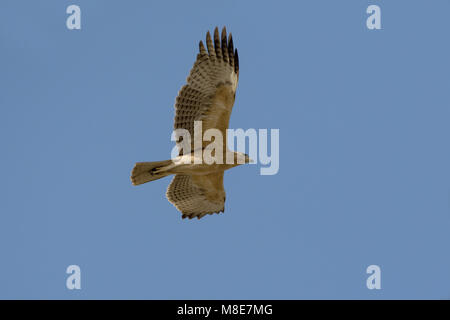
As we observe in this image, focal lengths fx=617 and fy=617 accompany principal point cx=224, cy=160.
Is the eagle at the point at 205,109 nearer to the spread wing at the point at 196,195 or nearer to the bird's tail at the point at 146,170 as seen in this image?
the bird's tail at the point at 146,170

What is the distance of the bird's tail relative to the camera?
970cm

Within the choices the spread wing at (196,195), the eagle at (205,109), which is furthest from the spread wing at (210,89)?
the spread wing at (196,195)

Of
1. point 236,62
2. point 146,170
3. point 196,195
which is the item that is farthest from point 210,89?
point 196,195

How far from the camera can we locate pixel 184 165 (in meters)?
9.91

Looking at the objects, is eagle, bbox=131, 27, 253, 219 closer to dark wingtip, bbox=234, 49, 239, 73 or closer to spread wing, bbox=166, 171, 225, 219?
dark wingtip, bbox=234, 49, 239, 73

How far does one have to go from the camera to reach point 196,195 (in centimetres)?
1107

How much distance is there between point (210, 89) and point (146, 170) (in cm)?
163

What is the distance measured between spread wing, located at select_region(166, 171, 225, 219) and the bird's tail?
1.09 metres

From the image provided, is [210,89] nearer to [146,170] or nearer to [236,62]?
[236,62]

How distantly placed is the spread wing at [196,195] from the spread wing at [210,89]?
113cm

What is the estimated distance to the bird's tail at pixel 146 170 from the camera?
9695 millimetres
